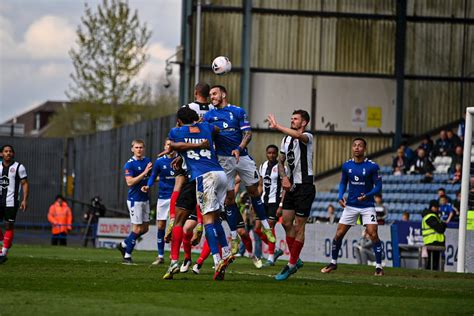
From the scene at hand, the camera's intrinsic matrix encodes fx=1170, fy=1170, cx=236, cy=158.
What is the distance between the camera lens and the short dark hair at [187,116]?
1584 cm

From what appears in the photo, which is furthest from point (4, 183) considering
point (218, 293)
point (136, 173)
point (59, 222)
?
point (59, 222)

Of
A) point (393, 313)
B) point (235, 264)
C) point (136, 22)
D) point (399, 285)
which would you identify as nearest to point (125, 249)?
point (235, 264)

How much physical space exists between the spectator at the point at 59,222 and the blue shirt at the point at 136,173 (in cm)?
1832

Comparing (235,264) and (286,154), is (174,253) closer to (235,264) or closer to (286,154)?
(286,154)

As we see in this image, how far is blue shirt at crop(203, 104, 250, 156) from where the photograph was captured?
1798 centimetres

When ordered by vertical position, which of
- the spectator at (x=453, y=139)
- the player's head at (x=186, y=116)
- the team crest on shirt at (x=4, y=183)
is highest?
the spectator at (x=453, y=139)

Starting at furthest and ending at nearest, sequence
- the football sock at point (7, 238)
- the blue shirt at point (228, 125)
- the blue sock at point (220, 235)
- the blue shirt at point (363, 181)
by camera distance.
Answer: the football sock at point (7, 238)
the blue shirt at point (363, 181)
the blue shirt at point (228, 125)
the blue sock at point (220, 235)

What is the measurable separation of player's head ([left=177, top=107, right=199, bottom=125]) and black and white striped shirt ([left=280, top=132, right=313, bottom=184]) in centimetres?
194

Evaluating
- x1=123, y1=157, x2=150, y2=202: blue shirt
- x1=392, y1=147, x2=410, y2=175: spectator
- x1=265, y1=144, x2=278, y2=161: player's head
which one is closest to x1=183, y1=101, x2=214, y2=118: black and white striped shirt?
x1=123, y1=157, x2=150, y2=202: blue shirt

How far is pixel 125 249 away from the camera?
22.0 metres

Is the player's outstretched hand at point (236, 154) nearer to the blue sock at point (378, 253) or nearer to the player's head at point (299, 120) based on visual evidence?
Answer: the player's head at point (299, 120)

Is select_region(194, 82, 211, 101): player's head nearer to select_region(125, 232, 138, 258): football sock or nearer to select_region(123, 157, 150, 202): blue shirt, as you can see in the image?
select_region(123, 157, 150, 202): blue shirt

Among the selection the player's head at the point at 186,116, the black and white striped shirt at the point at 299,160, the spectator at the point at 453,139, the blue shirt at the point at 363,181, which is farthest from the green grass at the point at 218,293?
the spectator at the point at 453,139

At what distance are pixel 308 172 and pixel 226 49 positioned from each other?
83.5ft
